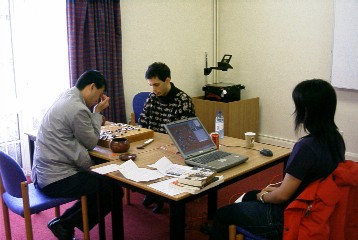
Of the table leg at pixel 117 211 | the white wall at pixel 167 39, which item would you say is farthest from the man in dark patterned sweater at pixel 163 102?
the white wall at pixel 167 39

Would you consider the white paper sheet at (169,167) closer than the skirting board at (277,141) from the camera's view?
Yes

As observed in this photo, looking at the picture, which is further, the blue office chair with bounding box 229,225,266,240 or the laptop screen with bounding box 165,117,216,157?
the laptop screen with bounding box 165,117,216,157

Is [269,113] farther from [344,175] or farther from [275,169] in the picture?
[344,175]

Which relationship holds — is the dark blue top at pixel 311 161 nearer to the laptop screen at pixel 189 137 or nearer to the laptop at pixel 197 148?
the laptop at pixel 197 148

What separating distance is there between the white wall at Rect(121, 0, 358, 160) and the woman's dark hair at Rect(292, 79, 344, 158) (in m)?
2.71

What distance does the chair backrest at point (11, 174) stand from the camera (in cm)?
219

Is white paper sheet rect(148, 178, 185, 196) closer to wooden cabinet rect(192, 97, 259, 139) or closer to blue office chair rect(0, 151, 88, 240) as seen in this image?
blue office chair rect(0, 151, 88, 240)

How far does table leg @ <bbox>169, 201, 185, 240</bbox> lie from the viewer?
5.93ft

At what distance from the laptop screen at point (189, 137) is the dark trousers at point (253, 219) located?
46cm

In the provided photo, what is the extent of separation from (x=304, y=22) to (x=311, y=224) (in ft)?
10.9

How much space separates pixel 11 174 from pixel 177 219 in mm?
1014

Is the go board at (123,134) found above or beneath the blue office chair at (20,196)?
above

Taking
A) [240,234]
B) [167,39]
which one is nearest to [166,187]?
[240,234]

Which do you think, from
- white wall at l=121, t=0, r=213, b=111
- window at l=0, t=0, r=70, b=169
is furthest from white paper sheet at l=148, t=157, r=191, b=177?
white wall at l=121, t=0, r=213, b=111
